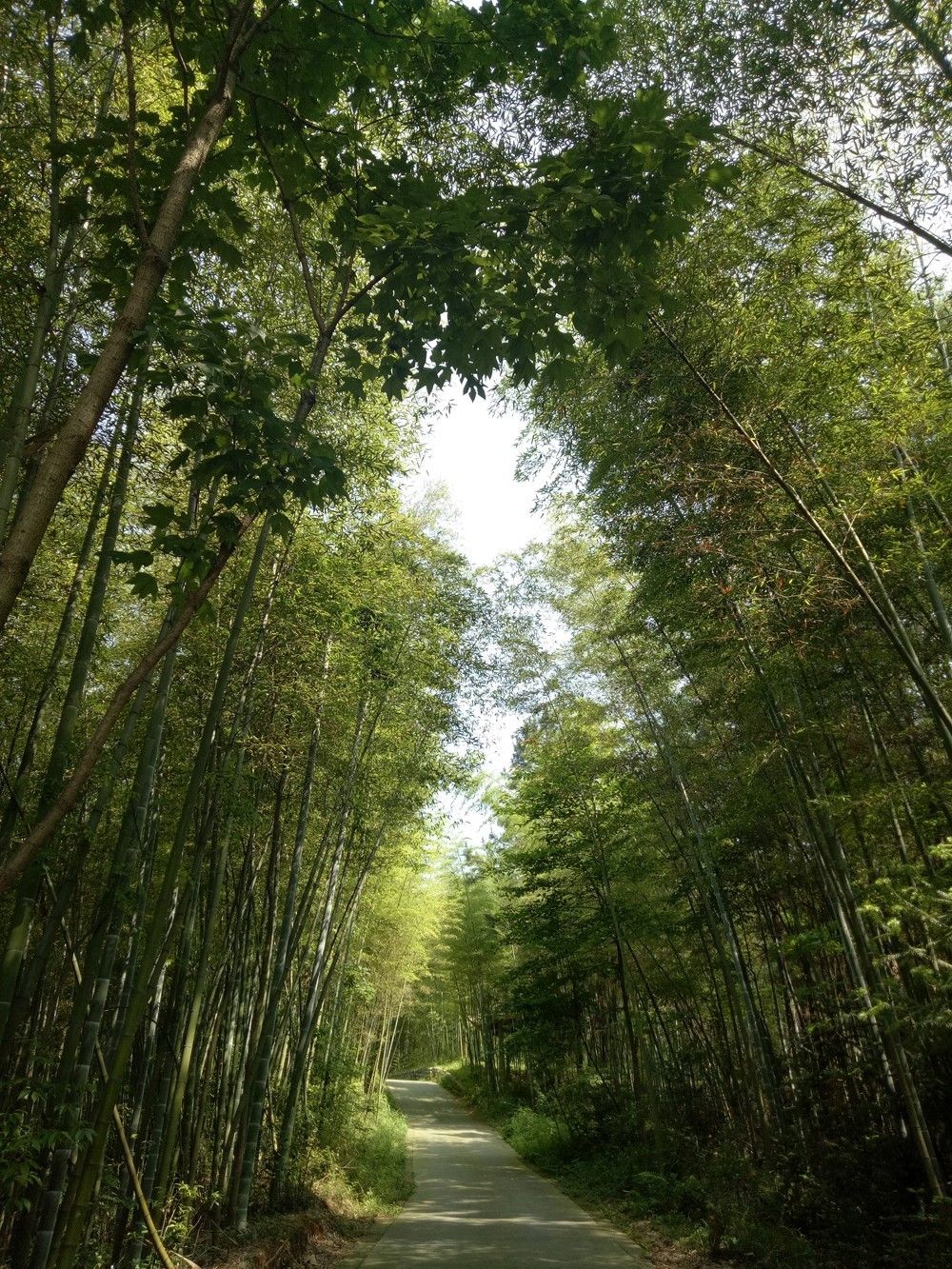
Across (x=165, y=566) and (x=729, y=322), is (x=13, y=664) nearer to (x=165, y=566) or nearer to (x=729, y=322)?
(x=165, y=566)

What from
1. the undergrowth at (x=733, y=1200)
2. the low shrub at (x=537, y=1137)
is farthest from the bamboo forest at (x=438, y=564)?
the low shrub at (x=537, y=1137)

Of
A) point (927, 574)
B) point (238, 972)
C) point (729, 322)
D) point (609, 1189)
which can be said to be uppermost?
point (729, 322)

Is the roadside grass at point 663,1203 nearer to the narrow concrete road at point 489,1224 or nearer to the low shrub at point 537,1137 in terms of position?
the low shrub at point 537,1137

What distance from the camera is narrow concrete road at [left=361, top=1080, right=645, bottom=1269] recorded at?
473cm

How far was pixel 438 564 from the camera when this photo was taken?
284 inches

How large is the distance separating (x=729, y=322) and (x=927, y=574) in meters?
1.69

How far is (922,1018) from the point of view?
339cm

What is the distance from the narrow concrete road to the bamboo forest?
0.08 metres

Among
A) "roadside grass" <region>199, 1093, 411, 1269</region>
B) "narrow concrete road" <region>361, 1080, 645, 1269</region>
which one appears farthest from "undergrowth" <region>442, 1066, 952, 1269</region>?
"roadside grass" <region>199, 1093, 411, 1269</region>

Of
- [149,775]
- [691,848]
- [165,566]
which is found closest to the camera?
[149,775]

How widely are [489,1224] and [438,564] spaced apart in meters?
5.68

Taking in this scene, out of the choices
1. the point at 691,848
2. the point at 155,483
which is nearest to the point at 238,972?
the point at 155,483

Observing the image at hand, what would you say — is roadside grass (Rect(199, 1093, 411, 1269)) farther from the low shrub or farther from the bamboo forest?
the low shrub

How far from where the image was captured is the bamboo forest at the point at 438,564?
188cm
